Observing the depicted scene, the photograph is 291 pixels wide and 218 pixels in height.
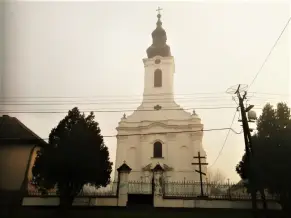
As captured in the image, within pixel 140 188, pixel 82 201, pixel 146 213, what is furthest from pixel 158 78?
pixel 146 213

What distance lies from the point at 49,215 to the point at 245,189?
4251 millimetres

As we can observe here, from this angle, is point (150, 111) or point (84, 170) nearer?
point (84, 170)

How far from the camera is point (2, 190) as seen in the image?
278 centimetres

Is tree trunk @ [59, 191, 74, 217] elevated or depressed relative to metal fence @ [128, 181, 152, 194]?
depressed

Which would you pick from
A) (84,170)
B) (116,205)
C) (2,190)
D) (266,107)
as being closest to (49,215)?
(84,170)

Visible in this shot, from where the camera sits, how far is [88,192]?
6645mm

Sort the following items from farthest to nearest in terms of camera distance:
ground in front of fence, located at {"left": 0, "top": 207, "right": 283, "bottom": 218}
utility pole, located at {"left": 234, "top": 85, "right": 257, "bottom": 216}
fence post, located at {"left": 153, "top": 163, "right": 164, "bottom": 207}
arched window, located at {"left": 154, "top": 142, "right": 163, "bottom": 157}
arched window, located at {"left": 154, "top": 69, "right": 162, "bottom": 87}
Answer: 1. arched window, located at {"left": 154, "top": 69, "right": 162, "bottom": 87}
2. arched window, located at {"left": 154, "top": 142, "right": 163, "bottom": 157}
3. fence post, located at {"left": 153, "top": 163, "right": 164, "bottom": 207}
4. utility pole, located at {"left": 234, "top": 85, "right": 257, "bottom": 216}
5. ground in front of fence, located at {"left": 0, "top": 207, "right": 283, "bottom": 218}

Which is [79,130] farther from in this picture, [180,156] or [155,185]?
[180,156]

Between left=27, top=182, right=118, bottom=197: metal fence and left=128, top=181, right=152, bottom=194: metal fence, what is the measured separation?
0.49 meters

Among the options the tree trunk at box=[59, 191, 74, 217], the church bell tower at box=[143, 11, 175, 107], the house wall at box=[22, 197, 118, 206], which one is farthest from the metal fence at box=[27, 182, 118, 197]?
the church bell tower at box=[143, 11, 175, 107]

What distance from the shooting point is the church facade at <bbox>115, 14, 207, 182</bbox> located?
545 inches

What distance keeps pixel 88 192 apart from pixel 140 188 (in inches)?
65.5

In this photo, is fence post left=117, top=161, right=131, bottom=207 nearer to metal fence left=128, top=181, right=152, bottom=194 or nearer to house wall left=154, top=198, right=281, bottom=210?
metal fence left=128, top=181, right=152, bottom=194

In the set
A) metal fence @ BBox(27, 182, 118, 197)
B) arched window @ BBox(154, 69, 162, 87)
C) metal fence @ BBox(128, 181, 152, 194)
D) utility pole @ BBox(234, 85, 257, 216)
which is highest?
arched window @ BBox(154, 69, 162, 87)
